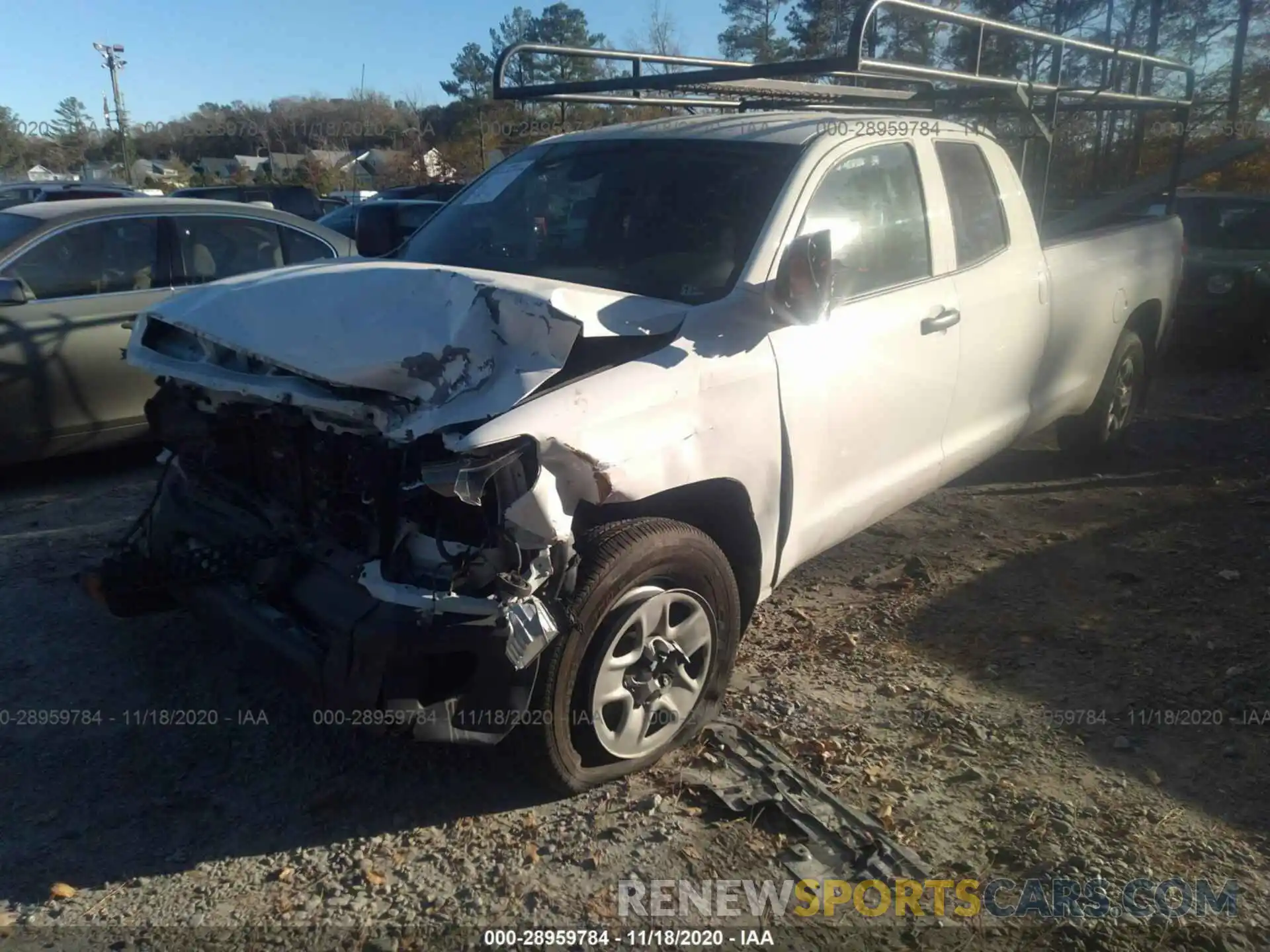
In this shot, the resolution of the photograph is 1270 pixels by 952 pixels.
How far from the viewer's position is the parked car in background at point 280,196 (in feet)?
58.5

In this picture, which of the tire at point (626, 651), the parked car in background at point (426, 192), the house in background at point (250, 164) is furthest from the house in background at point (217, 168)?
the tire at point (626, 651)

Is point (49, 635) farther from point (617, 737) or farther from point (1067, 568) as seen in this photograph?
point (1067, 568)

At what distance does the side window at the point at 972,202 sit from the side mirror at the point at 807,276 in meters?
1.43

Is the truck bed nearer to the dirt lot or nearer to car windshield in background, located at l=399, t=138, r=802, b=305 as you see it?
the dirt lot

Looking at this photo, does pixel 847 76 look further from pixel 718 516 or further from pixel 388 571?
pixel 388 571

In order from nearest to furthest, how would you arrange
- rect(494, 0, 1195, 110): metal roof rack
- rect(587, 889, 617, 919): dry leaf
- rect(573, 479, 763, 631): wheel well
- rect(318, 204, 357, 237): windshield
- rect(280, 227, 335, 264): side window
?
1. rect(587, 889, 617, 919): dry leaf
2. rect(573, 479, 763, 631): wheel well
3. rect(494, 0, 1195, 110): metal roof rack
4. rect(280, 227, 335, 264): side window
5. rect(318, 204, 357, 237): windshield

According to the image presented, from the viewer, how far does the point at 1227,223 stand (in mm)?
10102

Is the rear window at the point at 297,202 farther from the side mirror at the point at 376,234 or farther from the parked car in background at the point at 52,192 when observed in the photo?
the side mirror at the point at 376,234

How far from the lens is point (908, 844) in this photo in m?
2.96

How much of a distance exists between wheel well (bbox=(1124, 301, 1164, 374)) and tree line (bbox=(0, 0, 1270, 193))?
1406 mm

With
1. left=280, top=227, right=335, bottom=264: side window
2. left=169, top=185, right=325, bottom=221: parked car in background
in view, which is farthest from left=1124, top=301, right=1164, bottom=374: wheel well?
left=169, top=185, right=325, bottom=221: parked car in background

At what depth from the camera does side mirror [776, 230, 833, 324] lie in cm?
317

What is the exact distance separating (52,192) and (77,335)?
10.8m
